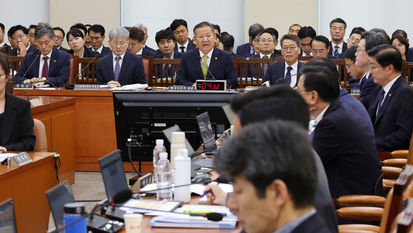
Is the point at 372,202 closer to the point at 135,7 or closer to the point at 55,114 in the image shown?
the point at 55,114

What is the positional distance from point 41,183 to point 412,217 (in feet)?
7.09

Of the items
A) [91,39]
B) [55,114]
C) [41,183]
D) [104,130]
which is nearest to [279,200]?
[41,183]

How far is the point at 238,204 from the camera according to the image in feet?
2.79

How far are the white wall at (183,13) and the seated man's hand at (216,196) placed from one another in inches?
292

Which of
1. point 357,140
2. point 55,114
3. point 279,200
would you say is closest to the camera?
point 279,200

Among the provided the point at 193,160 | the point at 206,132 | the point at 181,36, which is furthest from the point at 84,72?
the point at 193,160

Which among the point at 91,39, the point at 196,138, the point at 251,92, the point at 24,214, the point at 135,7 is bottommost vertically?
the point at 24,214

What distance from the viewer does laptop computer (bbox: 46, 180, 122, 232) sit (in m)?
1.34

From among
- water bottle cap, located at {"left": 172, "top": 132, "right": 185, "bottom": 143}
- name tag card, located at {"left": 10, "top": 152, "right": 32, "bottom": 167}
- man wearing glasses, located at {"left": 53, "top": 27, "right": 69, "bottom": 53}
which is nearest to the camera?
water bottle cap, located at {"left": 172, "top": 132, "right": 185, "bottom": 143}

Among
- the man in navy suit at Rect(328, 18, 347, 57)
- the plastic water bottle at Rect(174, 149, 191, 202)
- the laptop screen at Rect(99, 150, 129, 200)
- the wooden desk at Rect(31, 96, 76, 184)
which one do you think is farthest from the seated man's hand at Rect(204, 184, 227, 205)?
the man in navy suit at Rect(328, 18, 347, 57)

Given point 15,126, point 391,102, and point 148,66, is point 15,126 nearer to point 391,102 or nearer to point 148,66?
point 148,66

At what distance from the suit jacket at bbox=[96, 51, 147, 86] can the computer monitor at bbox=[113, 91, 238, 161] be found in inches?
96.3

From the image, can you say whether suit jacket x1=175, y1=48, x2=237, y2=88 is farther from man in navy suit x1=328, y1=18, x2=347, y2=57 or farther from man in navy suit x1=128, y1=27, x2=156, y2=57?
man in navy suit x1=328, y1=18, x2=347, y2=57

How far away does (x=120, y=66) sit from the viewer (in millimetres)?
5059
